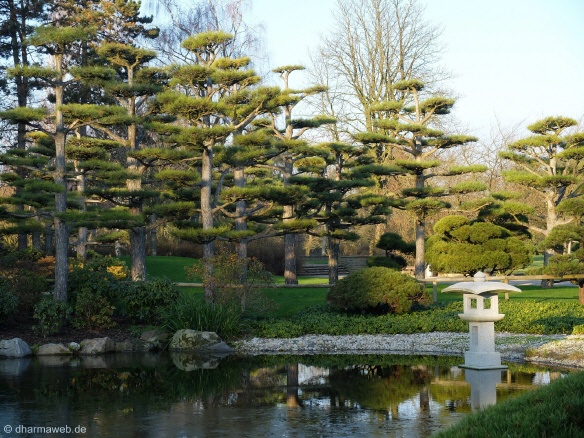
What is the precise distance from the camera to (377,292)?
677 inches

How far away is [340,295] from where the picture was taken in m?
17.6

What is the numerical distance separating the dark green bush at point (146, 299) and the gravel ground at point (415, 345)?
2.64 metres

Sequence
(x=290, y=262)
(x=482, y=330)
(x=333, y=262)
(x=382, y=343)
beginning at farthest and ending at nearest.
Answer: (x=290, y=262), (x=333, y=262), (x=382, y=343), (x=482, y=330)

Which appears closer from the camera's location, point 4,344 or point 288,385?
point 288,385

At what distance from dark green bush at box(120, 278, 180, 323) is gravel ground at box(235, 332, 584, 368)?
2.64m

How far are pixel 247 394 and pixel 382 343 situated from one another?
18.2 feet

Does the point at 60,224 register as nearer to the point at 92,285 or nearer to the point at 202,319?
the point at 92,285

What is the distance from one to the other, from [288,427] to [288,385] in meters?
2.90

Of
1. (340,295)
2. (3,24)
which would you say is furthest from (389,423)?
(3,24)

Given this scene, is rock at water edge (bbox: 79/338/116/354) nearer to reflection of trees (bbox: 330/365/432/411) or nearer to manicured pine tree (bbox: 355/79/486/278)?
reflection of trees (bbox: 330/365/432/411)

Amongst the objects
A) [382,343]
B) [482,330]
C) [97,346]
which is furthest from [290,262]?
[482,330]

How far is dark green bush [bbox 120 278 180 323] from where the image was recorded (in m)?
17.1

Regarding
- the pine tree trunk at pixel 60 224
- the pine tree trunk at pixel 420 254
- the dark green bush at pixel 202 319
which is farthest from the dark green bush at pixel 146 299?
the pine tree trunk at pixel 420 254

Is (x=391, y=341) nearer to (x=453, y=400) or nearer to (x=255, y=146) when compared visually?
(x=453, y=400)
